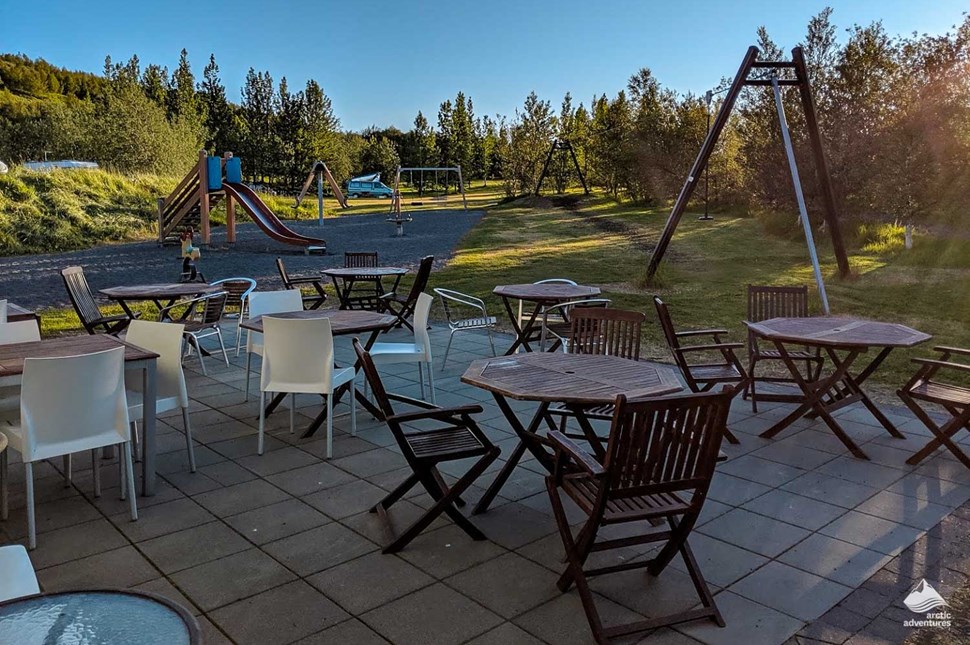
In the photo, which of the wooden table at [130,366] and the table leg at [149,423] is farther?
the table leg at [149,423]

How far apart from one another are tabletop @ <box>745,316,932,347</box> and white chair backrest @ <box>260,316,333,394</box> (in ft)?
8.90

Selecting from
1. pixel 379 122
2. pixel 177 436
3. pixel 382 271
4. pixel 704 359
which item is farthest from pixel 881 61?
pixel 379 122

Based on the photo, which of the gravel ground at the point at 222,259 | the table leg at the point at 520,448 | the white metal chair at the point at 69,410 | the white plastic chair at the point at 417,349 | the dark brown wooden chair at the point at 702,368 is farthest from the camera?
the gravel ground at the point at 222,259

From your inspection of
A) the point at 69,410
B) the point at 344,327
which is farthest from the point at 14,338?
the point at 344,327

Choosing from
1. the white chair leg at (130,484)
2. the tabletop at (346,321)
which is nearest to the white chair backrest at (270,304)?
A: the tabletop at (346,321)

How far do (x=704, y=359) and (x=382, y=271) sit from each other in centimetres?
348

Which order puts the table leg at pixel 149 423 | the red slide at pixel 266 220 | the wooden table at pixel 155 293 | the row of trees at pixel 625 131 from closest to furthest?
the table leg at pixel 149 423 → the wooden table at pixel 155 293 → the row of trees at pixel 625 131 → the red slide at pixel 266 220

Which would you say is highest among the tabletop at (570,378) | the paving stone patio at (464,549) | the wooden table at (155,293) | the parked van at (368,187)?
the parked van at (368,187)

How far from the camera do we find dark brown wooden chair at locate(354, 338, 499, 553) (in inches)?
116

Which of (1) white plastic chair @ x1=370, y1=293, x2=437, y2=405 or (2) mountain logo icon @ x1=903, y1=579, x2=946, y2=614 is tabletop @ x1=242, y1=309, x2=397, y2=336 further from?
(2) mountain logo icon @ x1=903, y1=579, x2=946, y2=614

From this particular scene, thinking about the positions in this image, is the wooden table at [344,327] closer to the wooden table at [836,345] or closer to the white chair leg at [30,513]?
the white chair leg at [30,513]

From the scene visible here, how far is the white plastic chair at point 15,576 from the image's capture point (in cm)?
170

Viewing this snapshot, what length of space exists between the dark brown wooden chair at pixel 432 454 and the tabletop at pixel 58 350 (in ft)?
3.99

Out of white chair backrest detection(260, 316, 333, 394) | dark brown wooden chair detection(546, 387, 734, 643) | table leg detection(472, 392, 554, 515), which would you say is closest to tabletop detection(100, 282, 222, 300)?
white chair backrest detection(260, 316, 333, 394)
